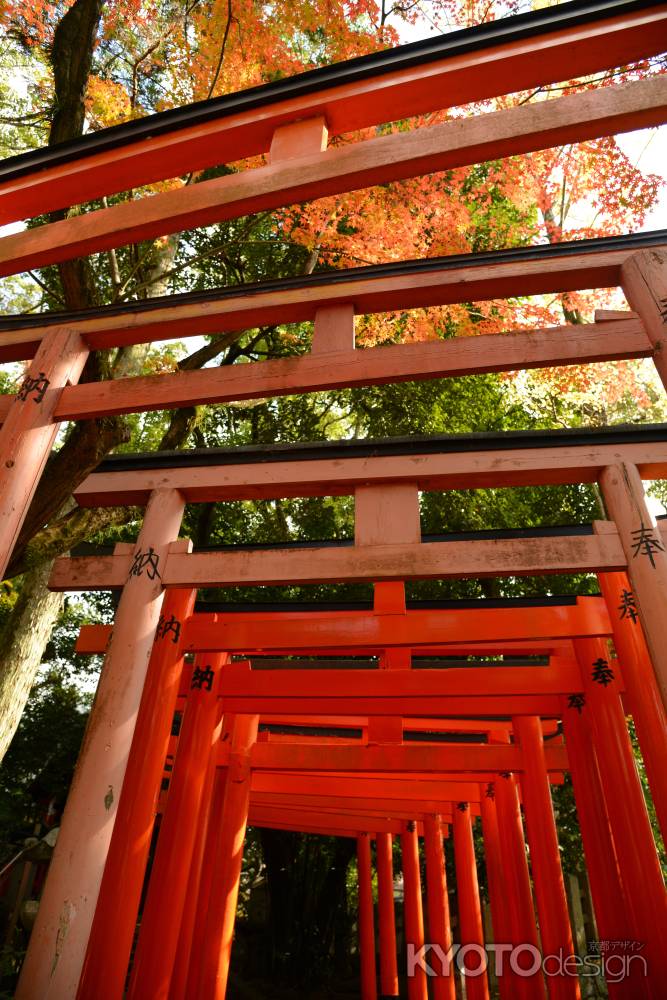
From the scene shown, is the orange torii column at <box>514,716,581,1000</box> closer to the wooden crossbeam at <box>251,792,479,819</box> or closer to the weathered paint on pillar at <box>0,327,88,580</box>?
the wooden crossbeam at <box>251,792,479,819</box>

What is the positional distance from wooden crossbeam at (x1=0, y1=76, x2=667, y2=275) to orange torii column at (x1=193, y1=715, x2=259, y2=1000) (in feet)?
18.6

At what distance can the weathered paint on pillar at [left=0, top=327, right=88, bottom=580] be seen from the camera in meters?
2.97

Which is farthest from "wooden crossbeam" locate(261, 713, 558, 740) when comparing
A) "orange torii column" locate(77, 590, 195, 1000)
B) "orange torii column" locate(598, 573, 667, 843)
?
"orange torii column" locate(77, 590, 195, 1000)

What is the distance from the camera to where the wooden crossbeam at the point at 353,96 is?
2.44 m

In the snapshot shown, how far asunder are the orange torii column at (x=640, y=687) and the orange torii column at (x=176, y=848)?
141 inches

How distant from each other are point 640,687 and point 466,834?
5.79m

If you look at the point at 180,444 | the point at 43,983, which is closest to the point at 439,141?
the point at 43,983

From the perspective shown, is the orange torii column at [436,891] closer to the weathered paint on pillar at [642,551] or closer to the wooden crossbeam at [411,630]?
the wooden crossbeam at [411,630]

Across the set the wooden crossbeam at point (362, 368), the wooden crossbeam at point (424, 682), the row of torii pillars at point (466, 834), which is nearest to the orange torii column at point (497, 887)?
the row of torii pillars at point (466, 834)

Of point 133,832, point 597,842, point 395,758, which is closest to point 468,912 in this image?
point 395,758

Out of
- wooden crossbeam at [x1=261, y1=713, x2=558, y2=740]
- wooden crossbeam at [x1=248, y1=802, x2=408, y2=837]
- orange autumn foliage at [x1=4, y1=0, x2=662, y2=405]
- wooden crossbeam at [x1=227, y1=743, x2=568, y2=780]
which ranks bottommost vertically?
wooden crossbeam at [x1=227, y1=743, x2=568, y2=780]

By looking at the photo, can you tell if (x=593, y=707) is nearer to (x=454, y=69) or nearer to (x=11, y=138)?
(x=454, y=69)

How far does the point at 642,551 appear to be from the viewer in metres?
3.00

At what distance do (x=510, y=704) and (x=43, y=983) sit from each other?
447cm
